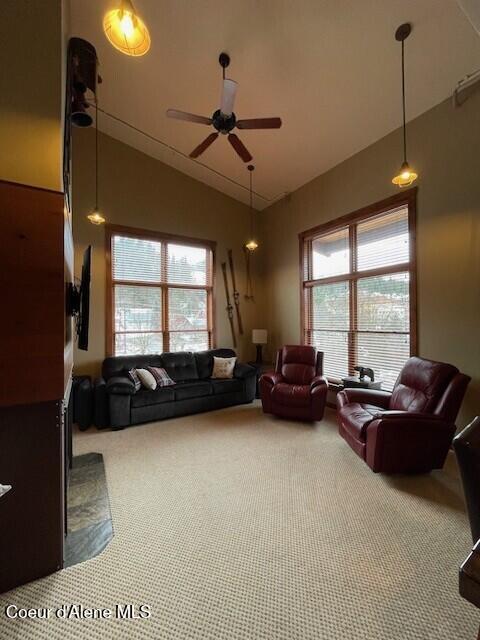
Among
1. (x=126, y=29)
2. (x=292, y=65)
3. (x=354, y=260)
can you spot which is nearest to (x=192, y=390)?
(x=354, y=260)

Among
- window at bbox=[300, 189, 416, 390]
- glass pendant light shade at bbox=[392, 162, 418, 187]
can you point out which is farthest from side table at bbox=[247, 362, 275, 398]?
glass pendant light shade at bbox=[392, 162, 418, 187]

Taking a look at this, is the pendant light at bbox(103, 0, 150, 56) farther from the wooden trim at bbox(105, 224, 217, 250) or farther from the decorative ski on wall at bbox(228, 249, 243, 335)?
A: the decorative ski on wall at bbox(228, 249, 243, 335)

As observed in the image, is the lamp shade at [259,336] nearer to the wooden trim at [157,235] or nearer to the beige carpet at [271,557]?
the wooden trim at [157,235]

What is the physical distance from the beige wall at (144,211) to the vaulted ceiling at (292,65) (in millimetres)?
642

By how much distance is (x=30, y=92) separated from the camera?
176 cm

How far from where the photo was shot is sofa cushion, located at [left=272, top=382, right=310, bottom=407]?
380 cm

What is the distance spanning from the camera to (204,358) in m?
5.12

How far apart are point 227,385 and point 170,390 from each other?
99 cm

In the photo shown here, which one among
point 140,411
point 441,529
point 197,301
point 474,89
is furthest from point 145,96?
point 441,529

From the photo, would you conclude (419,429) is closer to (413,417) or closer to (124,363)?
(413,417)

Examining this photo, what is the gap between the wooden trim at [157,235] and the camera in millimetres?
4688

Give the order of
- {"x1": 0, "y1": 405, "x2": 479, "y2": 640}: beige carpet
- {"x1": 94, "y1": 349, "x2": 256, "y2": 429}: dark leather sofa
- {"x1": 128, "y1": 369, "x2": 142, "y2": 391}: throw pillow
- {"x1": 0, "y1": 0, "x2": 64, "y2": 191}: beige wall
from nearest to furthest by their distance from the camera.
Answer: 1. {"x1": 0, "y1": 405, "x2": 479, "y2": 640}: beige carpet
2. {"x1": 0, "y1": 0, "x2": 64, "y2": 191}: beige wall
3. {"x1": 94, "y1": 349, "x2": 256, "y2": 429}: dark leather sofa
4. {"x1": 128, "y1": 369, "x2": 142, "y2": 391}: throw pillow

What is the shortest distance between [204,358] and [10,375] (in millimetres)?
3706

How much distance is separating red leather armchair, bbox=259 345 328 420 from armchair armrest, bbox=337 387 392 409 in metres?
0.55
